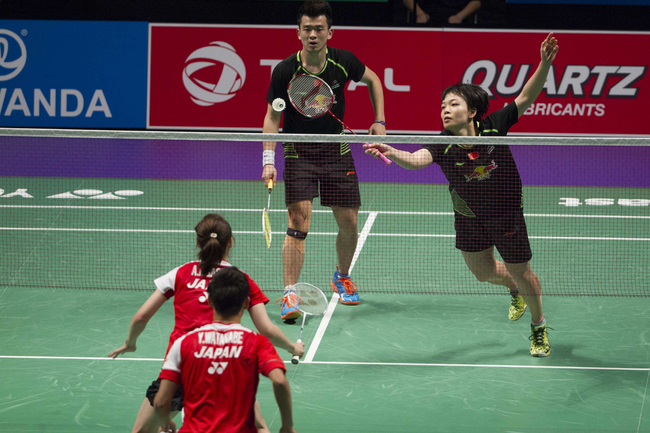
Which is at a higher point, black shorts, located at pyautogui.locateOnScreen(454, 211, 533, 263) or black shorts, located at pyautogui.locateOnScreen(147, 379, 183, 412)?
black shorts, located at pyautogui.locateOnScreen(454, 211, 533, 263)

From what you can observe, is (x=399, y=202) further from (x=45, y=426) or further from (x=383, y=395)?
(x=45, y=426)

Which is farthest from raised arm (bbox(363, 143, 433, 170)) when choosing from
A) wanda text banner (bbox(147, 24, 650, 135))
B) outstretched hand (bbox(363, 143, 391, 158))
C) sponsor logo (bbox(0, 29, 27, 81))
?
sponsor logo (bbox(0, 29, 27, 81))

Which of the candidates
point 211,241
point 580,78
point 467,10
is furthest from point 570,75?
point 211,241

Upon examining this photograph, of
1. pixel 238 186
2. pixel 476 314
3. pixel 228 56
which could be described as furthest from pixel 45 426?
pixel 228 56

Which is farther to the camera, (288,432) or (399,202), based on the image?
(399,202)

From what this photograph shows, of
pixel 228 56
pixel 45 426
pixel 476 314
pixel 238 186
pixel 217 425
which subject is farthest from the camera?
pixel 228 56

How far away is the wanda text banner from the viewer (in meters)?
11.8

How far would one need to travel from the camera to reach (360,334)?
5.48 metres

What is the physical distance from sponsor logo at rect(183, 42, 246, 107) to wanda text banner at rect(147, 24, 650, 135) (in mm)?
Answer: 16

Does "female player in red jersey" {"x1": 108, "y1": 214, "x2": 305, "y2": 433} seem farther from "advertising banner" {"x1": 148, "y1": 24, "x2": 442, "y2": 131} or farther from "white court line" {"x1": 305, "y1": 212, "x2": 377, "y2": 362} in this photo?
"advertising banner" {"x1": 148, "y1": 24, "x2": 442, "y2": 131}

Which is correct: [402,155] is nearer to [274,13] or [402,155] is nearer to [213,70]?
[213,70]

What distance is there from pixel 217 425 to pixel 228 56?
10.0 metres

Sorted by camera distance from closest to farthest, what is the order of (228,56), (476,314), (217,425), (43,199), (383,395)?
(217,425) < (383,395) < (476,314) < (43,199) < (228,56)

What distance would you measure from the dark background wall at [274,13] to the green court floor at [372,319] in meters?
3.68
